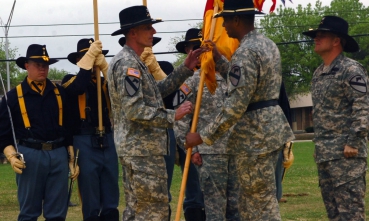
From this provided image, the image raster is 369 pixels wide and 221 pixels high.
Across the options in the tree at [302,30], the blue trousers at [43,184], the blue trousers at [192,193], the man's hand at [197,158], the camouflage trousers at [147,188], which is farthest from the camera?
the tree at [302,30]

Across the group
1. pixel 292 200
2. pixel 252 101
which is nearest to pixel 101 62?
pixel 252 101

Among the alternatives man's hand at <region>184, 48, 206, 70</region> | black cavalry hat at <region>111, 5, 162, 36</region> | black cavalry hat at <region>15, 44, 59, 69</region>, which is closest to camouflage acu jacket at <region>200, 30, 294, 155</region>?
man's hand at <region>184, 48, 206, 70</region>

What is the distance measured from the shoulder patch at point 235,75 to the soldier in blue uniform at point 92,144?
2.37 meters

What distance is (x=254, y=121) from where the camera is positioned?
6758mm

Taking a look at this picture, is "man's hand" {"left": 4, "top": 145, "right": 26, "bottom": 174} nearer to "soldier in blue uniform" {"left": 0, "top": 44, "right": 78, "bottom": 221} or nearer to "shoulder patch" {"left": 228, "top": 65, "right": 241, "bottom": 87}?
"soldier in blue uniform" {"left": 0, "top": 44, "right": 78, "bottom": 221}

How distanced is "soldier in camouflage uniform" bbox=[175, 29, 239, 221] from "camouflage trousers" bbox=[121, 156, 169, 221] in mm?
1328

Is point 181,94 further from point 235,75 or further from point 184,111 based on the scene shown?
point 235,75

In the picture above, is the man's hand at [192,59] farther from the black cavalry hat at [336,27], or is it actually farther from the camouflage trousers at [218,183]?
the black cavalry hat at [336,27]

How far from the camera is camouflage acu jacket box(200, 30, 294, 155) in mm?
6570

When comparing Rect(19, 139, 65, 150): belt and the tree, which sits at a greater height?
Rect(19, 139, 65, 150): belt

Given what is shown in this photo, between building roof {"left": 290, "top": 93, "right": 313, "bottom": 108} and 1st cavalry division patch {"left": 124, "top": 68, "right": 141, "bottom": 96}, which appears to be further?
building roof {"left": 290, "top": 93, "right": 313, "bottom": 108}

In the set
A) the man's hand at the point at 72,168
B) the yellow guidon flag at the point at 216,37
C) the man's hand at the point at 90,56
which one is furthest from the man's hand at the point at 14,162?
the yellow guidon flag at the point at 216,37

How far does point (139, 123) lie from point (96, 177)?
1.66 metres

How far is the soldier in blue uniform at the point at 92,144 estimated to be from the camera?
8.59m
